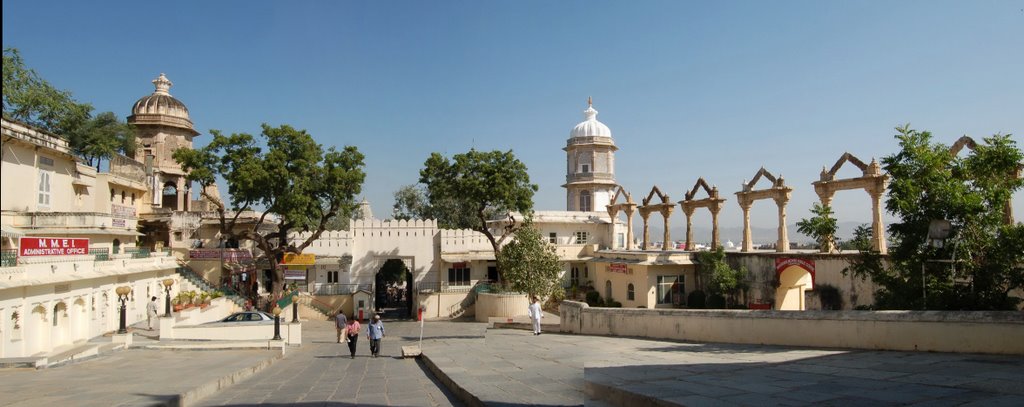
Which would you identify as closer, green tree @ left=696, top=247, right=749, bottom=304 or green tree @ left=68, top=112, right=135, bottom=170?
green tree @ left=696, top=247, right=749, bottom=304

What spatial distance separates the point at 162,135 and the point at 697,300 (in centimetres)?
3478

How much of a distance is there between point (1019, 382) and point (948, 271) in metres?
6.58

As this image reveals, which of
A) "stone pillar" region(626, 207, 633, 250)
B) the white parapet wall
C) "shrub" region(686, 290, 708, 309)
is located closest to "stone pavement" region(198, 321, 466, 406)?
the white parapet wall

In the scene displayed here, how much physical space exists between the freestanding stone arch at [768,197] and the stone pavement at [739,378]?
1485 cm

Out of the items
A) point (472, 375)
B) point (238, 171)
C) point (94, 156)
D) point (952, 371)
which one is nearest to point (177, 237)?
point (94, 156)

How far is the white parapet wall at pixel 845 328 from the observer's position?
975 cm

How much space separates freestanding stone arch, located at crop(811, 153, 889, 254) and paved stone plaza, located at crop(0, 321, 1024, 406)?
35.5ft

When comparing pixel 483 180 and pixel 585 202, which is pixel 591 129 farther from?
pixel 483 180

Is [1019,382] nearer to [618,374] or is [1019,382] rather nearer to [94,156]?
[618,374]

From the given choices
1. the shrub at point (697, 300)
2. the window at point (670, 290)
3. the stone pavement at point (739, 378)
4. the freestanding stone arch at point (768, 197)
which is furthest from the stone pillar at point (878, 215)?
the stone pavement at point (739, 378)

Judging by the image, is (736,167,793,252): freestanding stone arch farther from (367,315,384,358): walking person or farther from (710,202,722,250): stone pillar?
(367,315,384,358): walking person

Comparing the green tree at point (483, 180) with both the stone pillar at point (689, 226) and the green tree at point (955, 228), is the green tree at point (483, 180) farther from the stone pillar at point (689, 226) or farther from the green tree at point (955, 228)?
the green tree at point (955, 228)

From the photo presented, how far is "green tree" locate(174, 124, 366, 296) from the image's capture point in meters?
31.5

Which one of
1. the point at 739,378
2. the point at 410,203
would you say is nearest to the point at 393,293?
the point at 410,203
